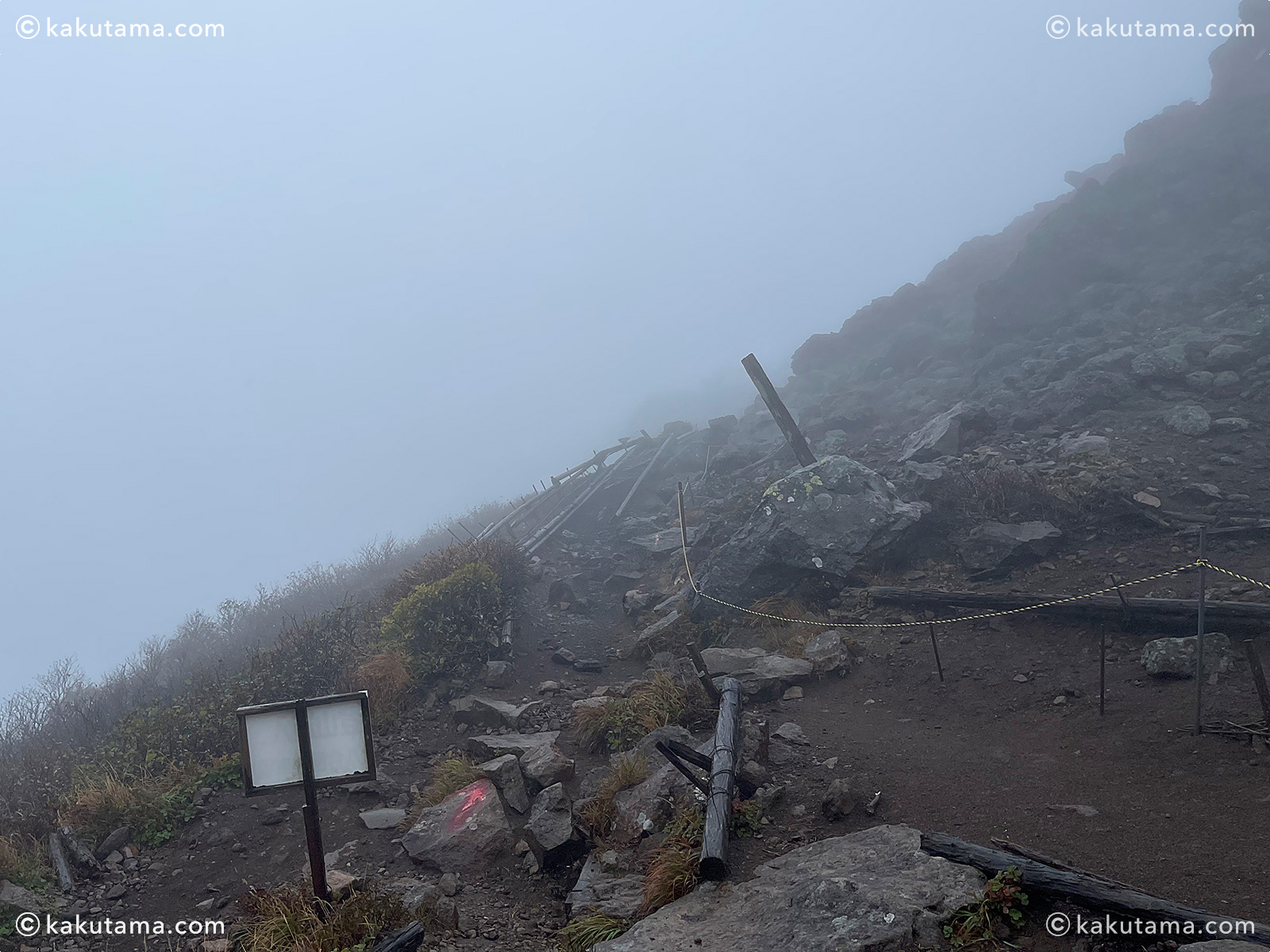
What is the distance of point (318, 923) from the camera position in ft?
A: 15.8

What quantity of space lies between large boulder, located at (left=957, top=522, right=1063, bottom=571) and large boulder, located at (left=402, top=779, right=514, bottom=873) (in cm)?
824

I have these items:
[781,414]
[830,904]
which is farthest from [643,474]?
[830,904]

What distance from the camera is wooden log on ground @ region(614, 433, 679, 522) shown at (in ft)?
73.5

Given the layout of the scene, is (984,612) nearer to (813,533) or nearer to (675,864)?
(813,533)

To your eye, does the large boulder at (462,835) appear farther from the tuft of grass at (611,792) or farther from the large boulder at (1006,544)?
the large boulder at (1006,544)

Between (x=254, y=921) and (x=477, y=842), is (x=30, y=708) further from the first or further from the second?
(x=477, y=842)

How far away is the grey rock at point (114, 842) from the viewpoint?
22.2 ft

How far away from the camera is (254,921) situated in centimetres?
527

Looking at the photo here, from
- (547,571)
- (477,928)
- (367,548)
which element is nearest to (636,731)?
(477,928)

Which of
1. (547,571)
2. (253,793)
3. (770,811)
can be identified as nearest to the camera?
(253,793)

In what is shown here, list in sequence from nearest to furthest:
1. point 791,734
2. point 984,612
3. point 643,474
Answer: point 791,734 → point 984,612 → point 643,474

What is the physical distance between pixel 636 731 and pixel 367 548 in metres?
16.0

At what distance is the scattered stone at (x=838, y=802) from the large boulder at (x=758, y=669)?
2803mm

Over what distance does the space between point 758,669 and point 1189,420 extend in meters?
10.6
